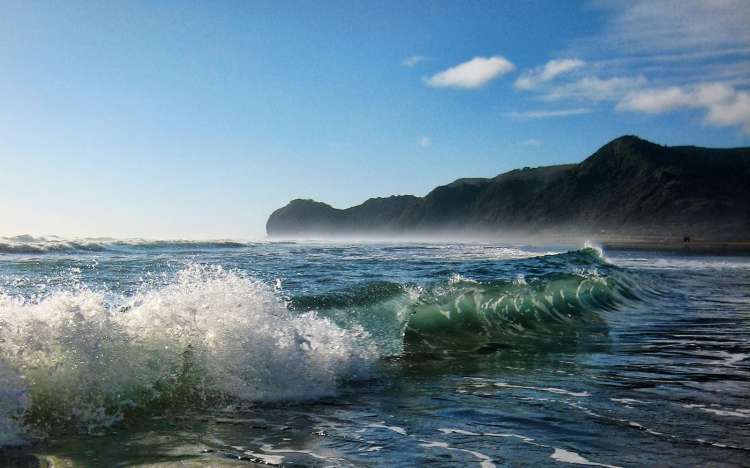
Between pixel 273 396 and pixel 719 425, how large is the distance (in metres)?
4.16

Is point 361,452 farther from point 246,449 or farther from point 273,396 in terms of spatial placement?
point 273,396

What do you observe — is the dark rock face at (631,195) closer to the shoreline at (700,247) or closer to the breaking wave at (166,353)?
the shoreline at (700,247)

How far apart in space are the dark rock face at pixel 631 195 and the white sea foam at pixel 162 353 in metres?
91.6

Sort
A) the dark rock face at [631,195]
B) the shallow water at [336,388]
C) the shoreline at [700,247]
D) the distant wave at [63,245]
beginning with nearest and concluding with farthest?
1. the shallow water at [336,388]
2. the distant wave at [63,245]
3. the shoreline at [700,247]
4. the dark rock face at [631,195]

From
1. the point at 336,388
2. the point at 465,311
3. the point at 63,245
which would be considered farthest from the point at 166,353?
the point at 63,245

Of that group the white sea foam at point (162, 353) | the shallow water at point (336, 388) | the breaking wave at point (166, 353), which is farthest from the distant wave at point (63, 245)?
the white sea foam at point (162, 353)

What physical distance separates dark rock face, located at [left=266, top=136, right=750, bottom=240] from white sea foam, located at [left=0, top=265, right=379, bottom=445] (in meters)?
91.6

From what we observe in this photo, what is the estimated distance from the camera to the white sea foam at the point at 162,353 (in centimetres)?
569

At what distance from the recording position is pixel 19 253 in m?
30.7

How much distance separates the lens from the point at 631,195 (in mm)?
138000

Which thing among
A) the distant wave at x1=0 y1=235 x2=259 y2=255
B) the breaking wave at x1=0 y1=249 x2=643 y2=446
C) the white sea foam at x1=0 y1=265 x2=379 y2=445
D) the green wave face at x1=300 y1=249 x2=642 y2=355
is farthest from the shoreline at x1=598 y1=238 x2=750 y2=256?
the white sea foam at x1=0 y1=265 x2=379 y2=445

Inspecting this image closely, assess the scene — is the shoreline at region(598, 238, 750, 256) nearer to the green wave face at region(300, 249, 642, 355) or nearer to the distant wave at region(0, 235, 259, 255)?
the green wave face at region(300, 249, 642, 355)

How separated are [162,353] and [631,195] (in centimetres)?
14387

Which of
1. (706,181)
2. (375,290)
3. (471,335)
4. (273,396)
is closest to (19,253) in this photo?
(375,290)
